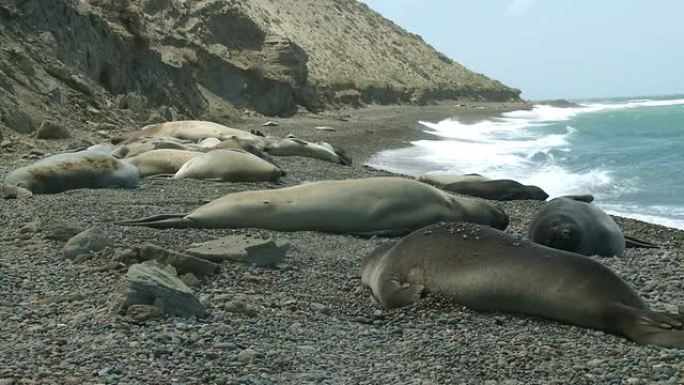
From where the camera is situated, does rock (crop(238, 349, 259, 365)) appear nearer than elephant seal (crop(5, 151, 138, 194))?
Yes

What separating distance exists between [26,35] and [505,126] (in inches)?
1205

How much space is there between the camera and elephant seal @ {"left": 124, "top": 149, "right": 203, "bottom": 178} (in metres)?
11.7

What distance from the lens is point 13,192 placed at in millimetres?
8953

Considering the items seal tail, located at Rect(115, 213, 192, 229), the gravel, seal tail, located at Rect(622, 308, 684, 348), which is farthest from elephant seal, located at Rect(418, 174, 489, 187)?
seal tail, located at Rect(622, 308, 684, 348)

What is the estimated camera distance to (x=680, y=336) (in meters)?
4.47

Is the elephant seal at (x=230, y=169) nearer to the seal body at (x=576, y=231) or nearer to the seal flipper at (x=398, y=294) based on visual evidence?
the seal body at (x=576, y=231)

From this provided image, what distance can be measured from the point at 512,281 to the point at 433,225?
2.92 feet

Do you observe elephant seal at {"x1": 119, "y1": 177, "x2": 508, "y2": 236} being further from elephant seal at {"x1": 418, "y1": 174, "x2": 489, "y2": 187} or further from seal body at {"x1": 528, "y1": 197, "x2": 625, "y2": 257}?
elephant seal at {"x1": 418, "y1": 174, "x2": 489, "y2": 187}

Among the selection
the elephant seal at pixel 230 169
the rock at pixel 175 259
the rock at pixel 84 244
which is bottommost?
the elephant seal at pixel 230 169

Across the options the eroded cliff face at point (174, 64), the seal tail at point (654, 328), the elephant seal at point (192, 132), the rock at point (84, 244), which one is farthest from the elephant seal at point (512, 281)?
the eroded cliff face at point (174, 64)

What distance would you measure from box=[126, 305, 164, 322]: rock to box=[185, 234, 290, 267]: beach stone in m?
1.65

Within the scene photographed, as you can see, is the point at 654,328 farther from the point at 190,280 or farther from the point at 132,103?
the point at 132,103

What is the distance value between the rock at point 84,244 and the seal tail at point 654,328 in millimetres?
3562

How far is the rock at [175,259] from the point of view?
5660 mm
